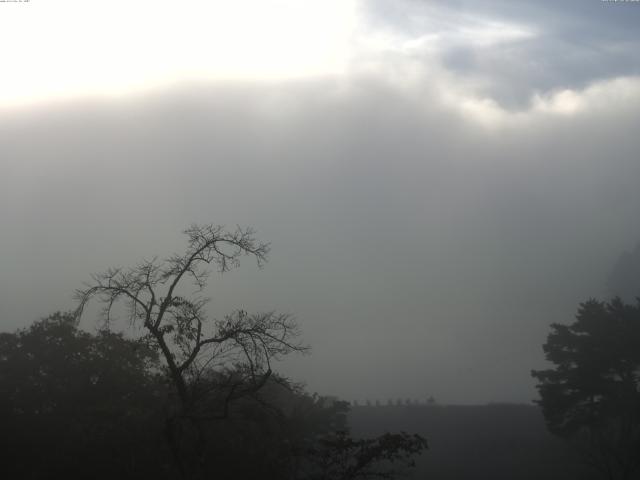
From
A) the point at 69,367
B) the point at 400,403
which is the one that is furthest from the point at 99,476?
the point at 400,403

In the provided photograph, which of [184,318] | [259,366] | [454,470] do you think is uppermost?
[184,318]

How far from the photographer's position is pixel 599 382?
47469 millimetres

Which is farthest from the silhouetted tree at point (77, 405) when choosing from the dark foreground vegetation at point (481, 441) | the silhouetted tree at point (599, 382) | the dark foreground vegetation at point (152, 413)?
the silhouetted tree at point (599, 382)

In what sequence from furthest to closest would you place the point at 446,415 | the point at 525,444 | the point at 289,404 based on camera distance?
the point at 446,415, the point at 525,444, the point at 289,404

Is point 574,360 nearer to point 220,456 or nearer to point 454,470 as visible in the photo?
point 454,470

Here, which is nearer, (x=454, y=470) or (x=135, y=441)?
(x=135, y=441)

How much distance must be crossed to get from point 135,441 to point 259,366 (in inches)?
297

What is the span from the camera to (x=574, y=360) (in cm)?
4978

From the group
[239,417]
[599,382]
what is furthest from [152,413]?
[599,382]

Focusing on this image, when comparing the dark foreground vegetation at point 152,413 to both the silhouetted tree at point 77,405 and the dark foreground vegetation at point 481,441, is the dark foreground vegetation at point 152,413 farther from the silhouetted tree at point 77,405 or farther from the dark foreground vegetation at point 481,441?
the dark foreground vegetation at point 481,441

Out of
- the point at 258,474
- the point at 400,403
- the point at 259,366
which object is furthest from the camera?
the point at 400,403

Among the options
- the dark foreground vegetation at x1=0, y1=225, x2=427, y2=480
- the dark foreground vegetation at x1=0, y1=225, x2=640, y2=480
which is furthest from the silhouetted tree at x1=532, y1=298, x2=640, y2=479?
the dark foreground vegetation at x1=0, y1=225, x2=427, y2=480

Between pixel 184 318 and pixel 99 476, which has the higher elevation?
pixel 184 318

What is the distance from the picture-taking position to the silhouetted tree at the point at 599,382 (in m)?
46.3
